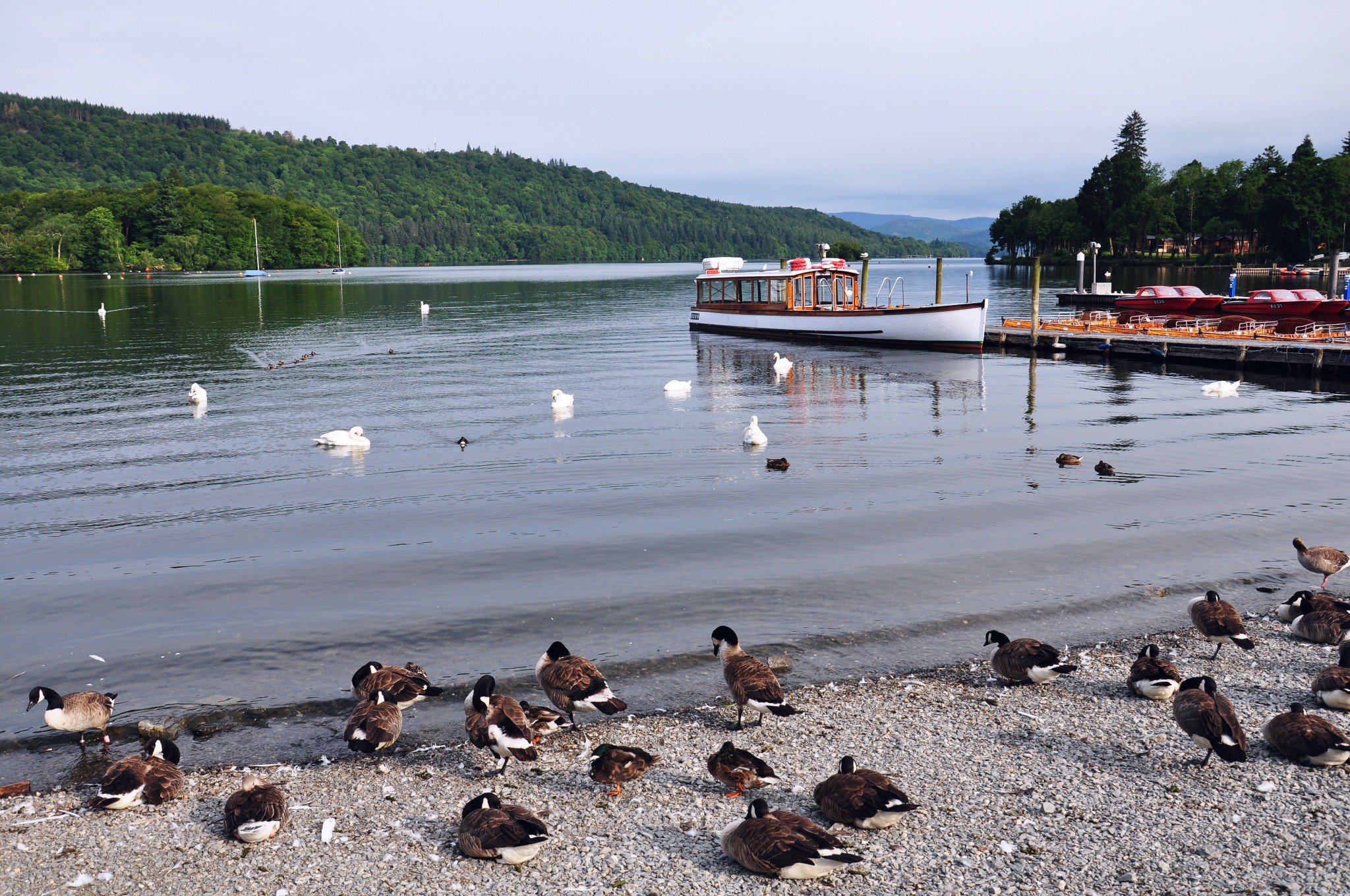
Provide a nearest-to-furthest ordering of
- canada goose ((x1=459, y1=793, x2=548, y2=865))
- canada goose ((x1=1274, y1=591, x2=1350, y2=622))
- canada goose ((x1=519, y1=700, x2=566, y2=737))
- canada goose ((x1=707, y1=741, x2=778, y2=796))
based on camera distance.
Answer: canada goose ((x1=459, y1=793, x2=548, y2=865)) → canada goose ((x1=707, y1=741, x2=778, y2=796)) → canada goose ((x1=519, y1=700, x2=566, y2=737)) → canada goose ((x1=1274, y1=591, x2=1350, y2=622))

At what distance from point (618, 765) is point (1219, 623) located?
7236 millimetres

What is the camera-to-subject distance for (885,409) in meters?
31.8

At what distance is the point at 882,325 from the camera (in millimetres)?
51188

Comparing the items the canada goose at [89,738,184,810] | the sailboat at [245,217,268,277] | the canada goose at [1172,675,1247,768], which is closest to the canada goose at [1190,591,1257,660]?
the canada goose at [1172,675,1247,768]

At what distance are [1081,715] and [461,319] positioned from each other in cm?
7154

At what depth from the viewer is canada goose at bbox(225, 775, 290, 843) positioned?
7.20 meters

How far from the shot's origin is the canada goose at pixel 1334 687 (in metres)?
9.08

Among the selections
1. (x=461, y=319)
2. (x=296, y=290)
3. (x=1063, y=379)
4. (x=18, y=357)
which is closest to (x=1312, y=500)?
(x=1063, y=379)

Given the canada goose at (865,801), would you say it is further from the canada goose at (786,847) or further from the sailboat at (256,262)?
the sailboat at (256,262)

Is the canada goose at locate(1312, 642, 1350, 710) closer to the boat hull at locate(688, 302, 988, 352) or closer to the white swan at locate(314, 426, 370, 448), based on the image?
the white swan at locate(314, 426, 370, 448)

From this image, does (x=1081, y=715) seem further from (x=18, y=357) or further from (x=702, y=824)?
(x=18, y=357)

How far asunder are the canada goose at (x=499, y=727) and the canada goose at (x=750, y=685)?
205 cm

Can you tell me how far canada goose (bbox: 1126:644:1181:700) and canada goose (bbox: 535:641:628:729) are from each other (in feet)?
17.5

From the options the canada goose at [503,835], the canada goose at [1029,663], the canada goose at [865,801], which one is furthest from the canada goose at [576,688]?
the canada goose at [1029,663]
